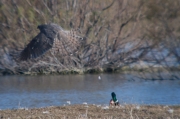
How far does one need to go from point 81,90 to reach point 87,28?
218 inches

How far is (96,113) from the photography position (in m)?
9.10

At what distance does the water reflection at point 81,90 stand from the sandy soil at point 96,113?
3.88m

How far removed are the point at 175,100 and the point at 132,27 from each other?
7.63m

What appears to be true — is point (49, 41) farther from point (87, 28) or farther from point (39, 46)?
point (87, 28)

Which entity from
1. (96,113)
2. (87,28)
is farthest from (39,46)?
(87,28)

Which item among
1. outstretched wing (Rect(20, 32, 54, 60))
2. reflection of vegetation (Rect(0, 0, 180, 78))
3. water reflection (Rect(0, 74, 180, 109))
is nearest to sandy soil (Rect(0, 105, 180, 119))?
outstretched wing (Rect(20, 32, 54, 60))

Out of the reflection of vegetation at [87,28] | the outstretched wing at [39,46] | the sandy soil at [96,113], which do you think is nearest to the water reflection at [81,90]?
the reflection of vegetation at [87,28]

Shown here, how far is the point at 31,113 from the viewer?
30.7 ft

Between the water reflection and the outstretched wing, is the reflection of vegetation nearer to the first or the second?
the water reflection

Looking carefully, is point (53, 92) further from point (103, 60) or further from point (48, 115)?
point (48, 115)

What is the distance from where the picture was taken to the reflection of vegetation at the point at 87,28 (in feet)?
69.8

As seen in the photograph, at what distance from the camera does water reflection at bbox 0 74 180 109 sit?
14461mm

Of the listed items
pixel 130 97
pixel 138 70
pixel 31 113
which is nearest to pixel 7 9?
pixel 138 70

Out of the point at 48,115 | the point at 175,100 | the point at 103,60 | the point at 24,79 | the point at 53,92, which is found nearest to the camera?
the point at 48,115
